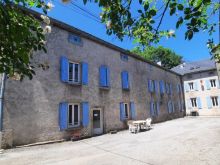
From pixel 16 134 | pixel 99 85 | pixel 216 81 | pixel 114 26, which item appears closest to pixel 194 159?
pixel 114 26

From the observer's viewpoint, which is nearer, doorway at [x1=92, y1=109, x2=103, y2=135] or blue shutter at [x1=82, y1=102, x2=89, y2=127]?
blue shutter at [x1=82, y1=102, x2=89, y2=127]

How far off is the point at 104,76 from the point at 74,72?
9.51ft

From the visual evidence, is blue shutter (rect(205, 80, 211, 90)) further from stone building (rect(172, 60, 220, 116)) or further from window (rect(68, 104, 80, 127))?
window (rect(68, 104, 80, 127))

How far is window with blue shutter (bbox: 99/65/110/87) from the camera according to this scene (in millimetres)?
13844

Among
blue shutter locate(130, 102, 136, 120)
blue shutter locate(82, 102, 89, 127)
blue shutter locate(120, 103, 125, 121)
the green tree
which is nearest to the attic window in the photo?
blue shutter locate(82, 102, 89, 127)

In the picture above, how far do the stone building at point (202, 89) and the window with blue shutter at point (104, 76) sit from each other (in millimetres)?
19294

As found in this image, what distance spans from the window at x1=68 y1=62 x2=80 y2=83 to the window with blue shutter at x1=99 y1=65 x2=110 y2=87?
2.09 meters

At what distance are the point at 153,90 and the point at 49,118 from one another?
13.4 metres

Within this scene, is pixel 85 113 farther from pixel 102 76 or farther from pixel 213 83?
pixel 213 83

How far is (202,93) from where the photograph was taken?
90.1 ft

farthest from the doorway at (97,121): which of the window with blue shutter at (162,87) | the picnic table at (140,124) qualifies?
the window with blue shutter at (162,87)

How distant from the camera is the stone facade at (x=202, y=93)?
86.4 feet

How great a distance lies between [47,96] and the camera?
1009 centimetres

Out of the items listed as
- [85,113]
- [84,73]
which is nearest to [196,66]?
[84,73]
